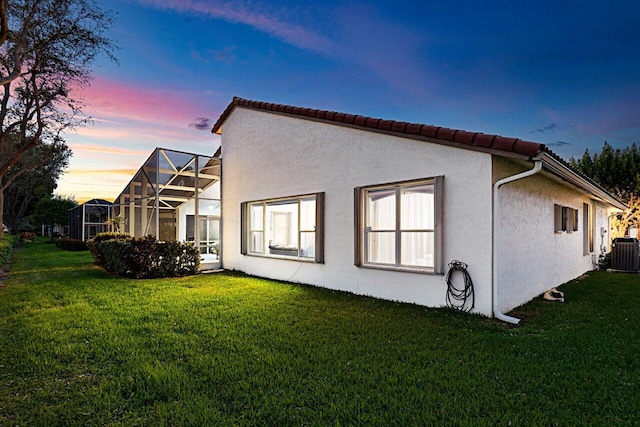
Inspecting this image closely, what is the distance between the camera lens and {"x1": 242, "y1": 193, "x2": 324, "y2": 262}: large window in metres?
8.46

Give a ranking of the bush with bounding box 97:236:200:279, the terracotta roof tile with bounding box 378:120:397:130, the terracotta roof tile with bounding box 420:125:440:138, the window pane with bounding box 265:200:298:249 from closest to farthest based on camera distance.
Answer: the terracotta roof tile with bounding box 420:125:440:138
the terracotta roof tile with bounding box 378:120:397:130
the window pane with bounding box 265:200:298:249
the bush with bounding box 97:236:200:279

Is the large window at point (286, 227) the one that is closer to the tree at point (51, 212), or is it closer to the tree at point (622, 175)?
the tree at point (622, 175)

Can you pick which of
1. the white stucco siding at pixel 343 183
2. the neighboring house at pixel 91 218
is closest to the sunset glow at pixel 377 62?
the white stucco siding at pixel 343 183

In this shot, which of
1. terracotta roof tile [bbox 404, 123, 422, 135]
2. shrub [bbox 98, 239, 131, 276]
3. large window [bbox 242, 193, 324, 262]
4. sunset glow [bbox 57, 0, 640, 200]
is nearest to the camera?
terracotta roof tile [bbox 404, 123, 422, 135]

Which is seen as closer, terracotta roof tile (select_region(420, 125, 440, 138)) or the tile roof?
the tile roof

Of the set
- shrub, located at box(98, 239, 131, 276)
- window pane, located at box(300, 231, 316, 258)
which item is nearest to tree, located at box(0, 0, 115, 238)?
shrub, located at box(98, 239, 131, 276)

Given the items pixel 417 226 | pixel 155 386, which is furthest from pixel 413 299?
pixel 155 386

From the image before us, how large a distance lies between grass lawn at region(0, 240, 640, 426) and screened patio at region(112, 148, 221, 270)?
17.7 ft

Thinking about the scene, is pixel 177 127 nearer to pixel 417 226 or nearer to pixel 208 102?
pixel 208 102

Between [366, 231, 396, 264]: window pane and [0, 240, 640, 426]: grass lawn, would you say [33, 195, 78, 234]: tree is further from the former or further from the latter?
[366, 231, 396, 264]: window pane

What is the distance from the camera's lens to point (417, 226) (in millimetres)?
6734

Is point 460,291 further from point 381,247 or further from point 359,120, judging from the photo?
point 359,120

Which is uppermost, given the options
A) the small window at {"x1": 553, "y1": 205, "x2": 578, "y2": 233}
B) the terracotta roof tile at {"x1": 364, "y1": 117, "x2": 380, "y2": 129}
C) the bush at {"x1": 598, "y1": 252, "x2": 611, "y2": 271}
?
the terracotta roof tile at {"x1": 364, "y1": 117, "x2": 380, "y2": 129}

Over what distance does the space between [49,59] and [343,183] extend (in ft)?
36.0
